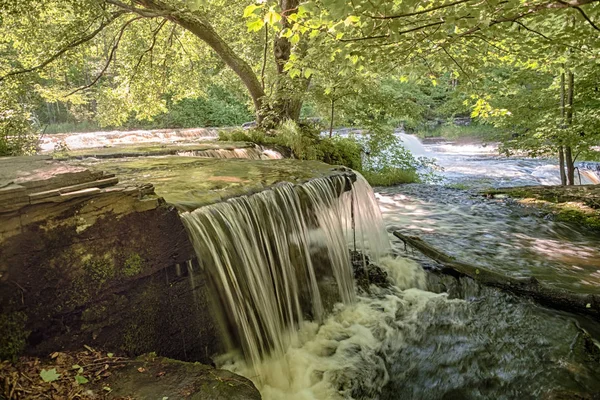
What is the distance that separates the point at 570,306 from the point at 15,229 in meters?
5.45

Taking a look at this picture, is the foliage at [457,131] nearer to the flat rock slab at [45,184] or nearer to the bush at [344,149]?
the bush at [344,149]

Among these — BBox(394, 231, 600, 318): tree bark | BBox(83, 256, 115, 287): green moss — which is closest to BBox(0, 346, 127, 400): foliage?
BBox(83, 256, 115, 287): green moss

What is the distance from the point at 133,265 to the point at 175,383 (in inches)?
40.2

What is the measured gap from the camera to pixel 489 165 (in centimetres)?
1788

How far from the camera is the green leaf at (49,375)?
217cm

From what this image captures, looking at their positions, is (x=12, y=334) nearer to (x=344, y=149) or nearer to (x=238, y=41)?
(x=344, y=149)

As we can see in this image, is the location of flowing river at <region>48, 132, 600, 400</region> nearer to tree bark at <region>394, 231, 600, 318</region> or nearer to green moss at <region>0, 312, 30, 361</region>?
tree bark at <region>394, 231, 600, 318</region>

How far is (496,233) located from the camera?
23.9 ft

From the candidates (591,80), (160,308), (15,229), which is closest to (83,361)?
(160,308)

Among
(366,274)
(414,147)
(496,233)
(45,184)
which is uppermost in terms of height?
(414,147)

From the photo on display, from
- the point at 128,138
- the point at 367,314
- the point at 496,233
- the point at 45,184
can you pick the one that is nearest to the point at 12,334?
the point at 45,184

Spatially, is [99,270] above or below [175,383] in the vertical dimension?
above

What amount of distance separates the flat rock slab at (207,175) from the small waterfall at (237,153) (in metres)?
0.89

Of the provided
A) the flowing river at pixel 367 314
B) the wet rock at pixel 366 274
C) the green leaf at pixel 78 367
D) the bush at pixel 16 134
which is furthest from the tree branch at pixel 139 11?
the green leaf at pixel 78 367
